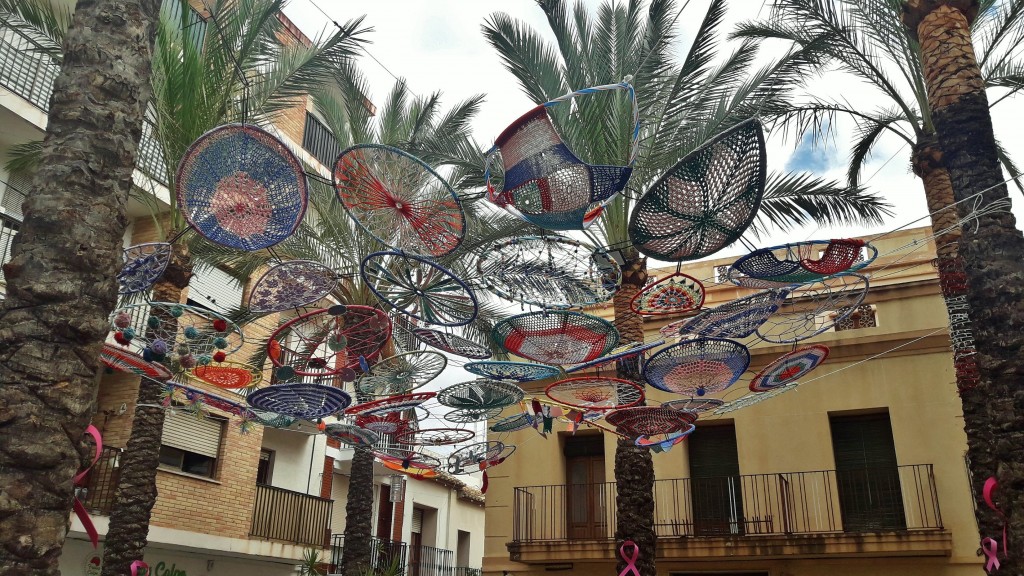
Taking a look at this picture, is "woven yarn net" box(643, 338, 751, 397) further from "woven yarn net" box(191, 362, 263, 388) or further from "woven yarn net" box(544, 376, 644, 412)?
"woven yarn net" box(191, 362, 263, 388)

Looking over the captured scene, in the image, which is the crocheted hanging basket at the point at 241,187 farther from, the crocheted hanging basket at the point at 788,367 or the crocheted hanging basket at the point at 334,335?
the crocheted hanging basket at the point at 788,367

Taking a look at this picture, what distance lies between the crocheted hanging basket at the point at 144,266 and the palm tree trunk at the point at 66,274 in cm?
275

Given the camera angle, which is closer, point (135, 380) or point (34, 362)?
point (34, 362)

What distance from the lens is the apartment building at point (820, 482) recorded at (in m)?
14.4

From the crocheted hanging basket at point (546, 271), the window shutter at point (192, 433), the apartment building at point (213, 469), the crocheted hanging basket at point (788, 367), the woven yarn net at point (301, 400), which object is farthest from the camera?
the window shutter at point (192, 433)

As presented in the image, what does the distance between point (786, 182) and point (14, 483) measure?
12092 millimetres

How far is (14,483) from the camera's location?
4.00m

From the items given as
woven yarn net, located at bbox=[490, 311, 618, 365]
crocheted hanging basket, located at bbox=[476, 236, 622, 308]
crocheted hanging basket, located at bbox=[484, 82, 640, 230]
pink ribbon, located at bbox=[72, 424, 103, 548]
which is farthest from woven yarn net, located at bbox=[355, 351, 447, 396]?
pink ribbon, located at bbox=[72, 424, 103, 548]

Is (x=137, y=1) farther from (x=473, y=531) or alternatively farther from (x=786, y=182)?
(x=473, y=531)

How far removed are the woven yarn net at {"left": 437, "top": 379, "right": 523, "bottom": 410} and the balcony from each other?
692 centimetres

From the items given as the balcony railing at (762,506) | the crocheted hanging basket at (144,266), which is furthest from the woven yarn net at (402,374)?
the balcony railing at (762,506)

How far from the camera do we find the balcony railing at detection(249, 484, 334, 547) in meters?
19.7

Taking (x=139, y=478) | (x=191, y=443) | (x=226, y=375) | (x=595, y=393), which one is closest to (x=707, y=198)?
Result: (x=595, y=393)

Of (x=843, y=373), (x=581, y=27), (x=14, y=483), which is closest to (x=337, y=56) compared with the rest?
(x=581, y=27)
